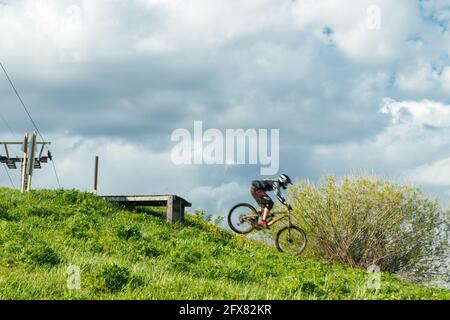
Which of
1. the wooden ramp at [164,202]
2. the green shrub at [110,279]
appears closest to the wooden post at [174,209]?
the wooden ramp at [164,202]

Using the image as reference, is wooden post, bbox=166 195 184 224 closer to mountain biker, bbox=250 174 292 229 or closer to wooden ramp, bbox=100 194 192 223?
wooden ramp, bbox=100 194 192 223

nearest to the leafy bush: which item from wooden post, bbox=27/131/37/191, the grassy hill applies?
the grassy hill

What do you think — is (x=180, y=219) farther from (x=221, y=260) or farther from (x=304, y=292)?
(x=304, y=292)

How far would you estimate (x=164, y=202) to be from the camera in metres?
25.1

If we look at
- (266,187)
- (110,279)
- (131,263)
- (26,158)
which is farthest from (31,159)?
(110,279)

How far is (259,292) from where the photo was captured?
9.26 meters

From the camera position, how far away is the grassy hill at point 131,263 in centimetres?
946

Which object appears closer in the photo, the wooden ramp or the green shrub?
the green shrub

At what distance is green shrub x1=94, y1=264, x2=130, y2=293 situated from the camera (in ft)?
31.3

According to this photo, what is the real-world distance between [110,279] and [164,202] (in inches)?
609

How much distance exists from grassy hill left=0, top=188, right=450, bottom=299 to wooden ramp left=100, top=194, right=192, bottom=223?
0.44 meters

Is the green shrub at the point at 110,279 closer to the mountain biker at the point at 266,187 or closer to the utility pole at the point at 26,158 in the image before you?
the mountain biker at the point at 266,187

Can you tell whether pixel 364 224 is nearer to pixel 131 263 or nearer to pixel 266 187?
pixel 266 187

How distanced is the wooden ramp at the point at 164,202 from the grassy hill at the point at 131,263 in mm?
440
